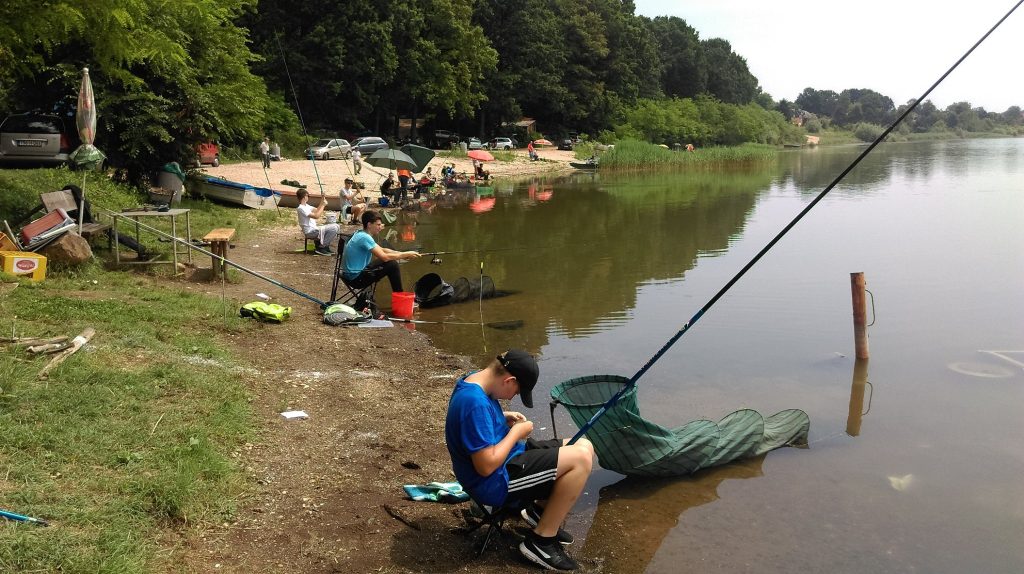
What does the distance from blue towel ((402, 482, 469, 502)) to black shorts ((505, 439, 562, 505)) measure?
2.88ft

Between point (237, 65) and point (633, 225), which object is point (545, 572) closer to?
point (237, 65)

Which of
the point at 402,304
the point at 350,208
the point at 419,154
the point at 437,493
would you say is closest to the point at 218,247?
the point at 402,304

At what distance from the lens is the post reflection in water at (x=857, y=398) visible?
27.9ft

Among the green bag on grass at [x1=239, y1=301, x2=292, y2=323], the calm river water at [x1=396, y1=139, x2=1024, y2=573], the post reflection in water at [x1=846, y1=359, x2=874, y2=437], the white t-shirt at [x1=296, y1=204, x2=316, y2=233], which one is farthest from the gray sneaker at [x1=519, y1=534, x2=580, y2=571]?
the white t-shirt at [x1=296, y1=204, x2=316, y2=233]

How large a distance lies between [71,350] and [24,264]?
343 cm

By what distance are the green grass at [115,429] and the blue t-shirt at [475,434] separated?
1486mm

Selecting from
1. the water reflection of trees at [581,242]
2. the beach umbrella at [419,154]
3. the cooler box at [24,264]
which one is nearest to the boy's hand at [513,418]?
the water reflection of trees at [581,242]

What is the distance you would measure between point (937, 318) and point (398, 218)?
15.6 meters

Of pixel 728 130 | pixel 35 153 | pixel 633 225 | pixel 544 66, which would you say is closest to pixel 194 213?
pixel 35 153

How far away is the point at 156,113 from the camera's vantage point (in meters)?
17.3

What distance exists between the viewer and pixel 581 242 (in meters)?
21.7

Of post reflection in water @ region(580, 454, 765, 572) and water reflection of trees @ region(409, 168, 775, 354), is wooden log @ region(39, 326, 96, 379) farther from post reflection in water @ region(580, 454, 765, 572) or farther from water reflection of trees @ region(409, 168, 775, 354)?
water reflection of trees @ region(409, 168, 775, 354)

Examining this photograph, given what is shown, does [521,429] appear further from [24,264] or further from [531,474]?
[24,264]

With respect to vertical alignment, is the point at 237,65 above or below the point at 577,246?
above
